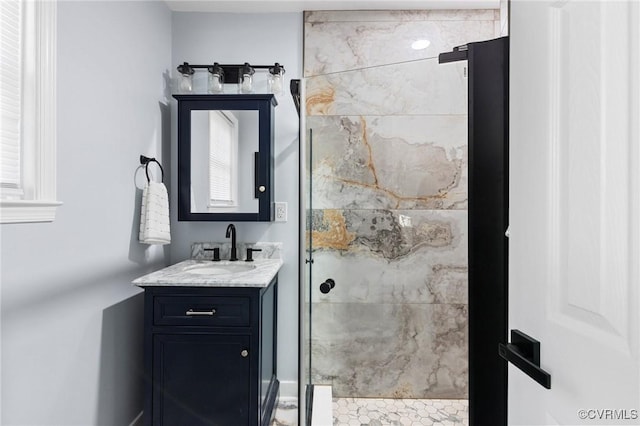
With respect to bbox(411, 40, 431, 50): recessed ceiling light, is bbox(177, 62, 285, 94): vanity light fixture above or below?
below

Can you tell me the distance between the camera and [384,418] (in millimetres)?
1533

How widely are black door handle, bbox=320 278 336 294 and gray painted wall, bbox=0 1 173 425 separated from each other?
1.00 metres

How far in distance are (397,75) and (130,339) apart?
1851 millimetres

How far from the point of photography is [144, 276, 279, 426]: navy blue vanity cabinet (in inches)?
63.9

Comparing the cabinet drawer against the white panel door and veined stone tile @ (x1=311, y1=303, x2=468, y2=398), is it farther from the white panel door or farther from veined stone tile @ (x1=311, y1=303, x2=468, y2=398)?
the white panel door

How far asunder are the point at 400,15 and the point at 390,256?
5.29 feet

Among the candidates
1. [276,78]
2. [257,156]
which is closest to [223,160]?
[257,156]

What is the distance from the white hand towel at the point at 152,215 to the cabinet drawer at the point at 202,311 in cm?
38

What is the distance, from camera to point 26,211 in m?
1.07

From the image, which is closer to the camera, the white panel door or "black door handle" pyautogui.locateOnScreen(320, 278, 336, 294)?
the white panel door

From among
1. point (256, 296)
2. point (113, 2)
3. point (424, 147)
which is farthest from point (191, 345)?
point (113, 2)

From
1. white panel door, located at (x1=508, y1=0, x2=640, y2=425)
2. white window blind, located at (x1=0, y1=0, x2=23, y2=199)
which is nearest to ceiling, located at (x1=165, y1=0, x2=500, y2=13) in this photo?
white window blind, located at (x1=0, y1=0, x2=23, y2=199)

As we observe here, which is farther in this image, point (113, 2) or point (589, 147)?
point (113, 2)

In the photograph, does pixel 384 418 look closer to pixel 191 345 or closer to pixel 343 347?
pixel 343 347
